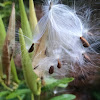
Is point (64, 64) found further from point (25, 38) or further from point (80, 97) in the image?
point (80, 97)

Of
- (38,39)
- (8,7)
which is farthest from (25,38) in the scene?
(8,7)

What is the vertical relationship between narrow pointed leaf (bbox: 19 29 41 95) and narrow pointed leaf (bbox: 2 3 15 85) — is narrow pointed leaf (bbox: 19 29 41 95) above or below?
below

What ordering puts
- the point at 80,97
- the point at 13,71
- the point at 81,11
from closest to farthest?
the point at 81,11 → the point at 13,71 → the point at 80,97

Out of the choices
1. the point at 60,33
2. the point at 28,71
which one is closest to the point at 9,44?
the point at 28,71

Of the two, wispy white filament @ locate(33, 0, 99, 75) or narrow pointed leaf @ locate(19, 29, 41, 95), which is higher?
wispy white filament @ locate(33, 0, 99, 75)

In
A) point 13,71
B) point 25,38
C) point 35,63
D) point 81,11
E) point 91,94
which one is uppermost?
point 81,11

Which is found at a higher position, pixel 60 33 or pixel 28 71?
pixel 60 33

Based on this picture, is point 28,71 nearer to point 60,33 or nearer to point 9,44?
point 9,44

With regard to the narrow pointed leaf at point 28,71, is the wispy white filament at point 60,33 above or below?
above
